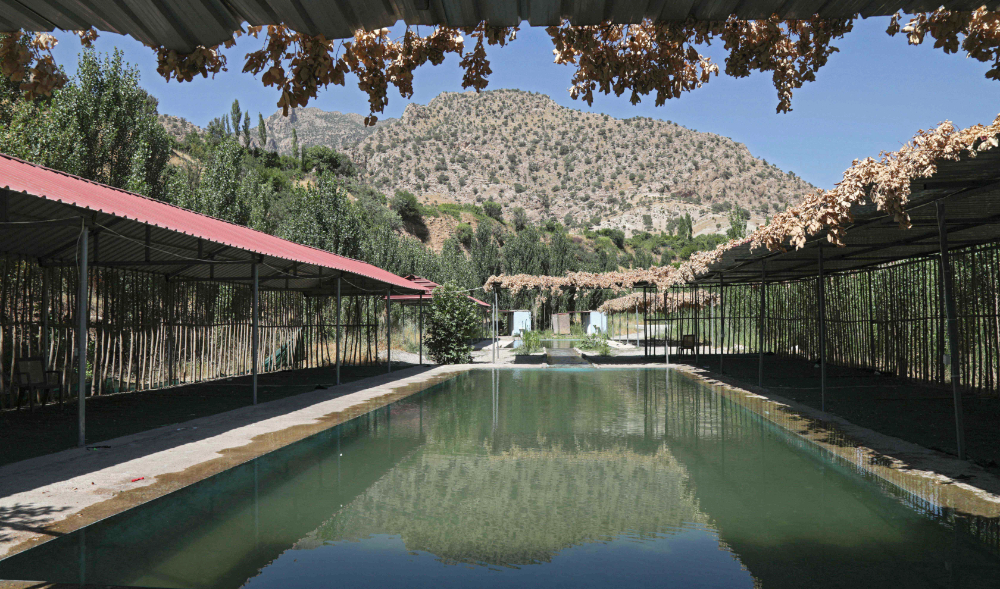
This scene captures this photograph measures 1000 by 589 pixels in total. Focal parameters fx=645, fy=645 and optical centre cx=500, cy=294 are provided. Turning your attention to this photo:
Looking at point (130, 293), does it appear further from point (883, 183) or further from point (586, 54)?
point (883, 183)

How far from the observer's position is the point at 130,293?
490 inches

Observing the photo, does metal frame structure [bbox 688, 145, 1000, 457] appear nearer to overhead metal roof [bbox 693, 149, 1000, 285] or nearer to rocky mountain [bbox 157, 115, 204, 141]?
overhead metal roof [bbox 693, 149, 1000, 285]

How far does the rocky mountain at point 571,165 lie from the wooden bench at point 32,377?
72459mm

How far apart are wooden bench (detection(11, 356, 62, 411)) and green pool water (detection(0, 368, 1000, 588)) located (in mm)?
5201

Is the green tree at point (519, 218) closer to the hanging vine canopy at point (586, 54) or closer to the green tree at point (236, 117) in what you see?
the green tree at point (236, 117)

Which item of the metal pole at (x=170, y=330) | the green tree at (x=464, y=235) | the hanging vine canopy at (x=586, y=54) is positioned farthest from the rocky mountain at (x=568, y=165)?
the hanging vine canopy at (x=586, y=54)

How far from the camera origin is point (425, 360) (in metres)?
22.5

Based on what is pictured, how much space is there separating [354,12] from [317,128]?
142443mm

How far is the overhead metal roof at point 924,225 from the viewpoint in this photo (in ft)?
19.1

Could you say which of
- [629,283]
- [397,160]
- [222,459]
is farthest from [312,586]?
[397,160]

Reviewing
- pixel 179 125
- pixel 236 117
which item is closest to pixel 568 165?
pixel 236 117

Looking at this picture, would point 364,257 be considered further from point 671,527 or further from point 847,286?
point 671,527

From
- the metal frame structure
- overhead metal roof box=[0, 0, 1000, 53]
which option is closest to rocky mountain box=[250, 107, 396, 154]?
the metal frame structure

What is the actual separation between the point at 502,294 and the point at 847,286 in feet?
78.6
